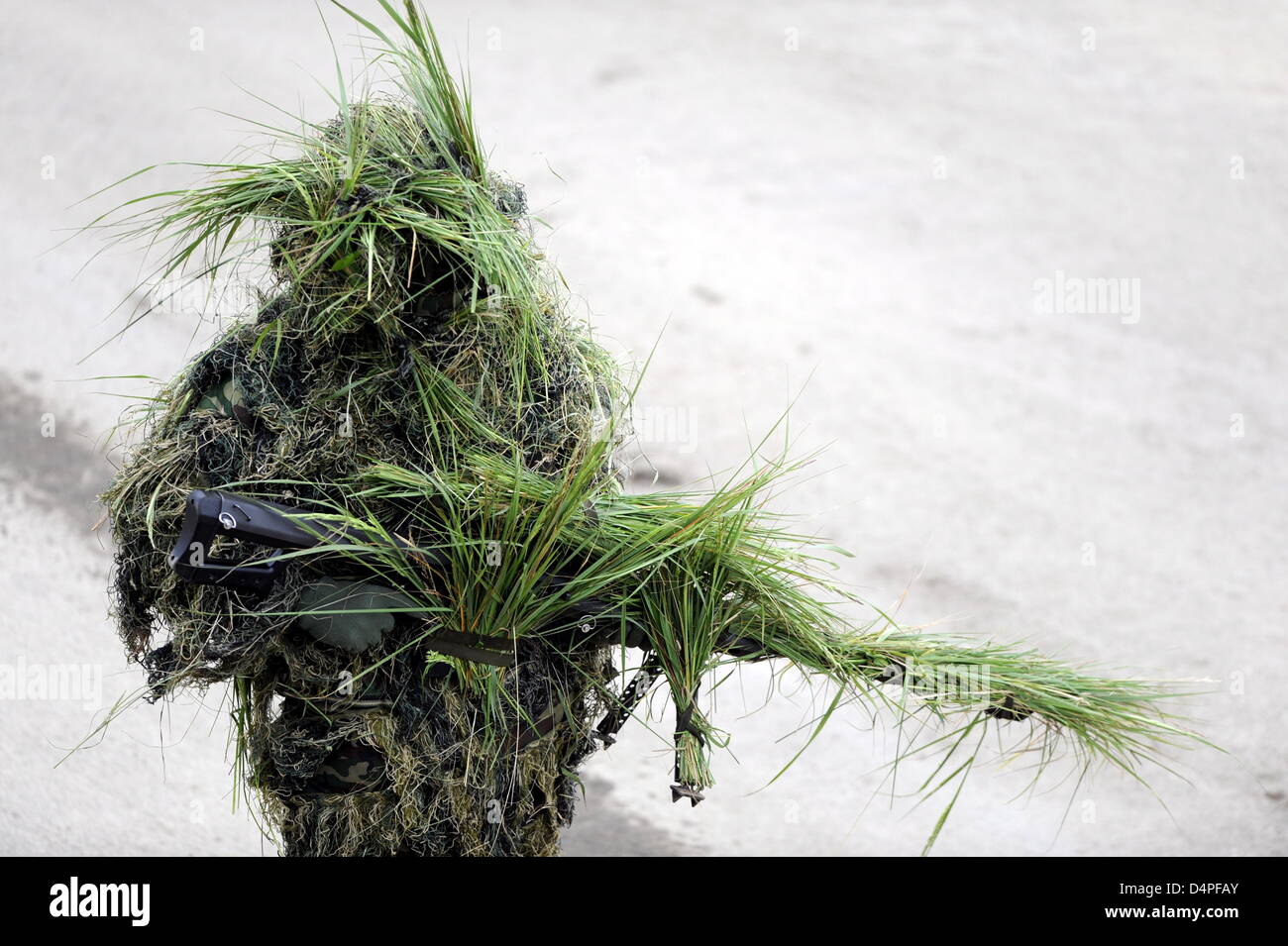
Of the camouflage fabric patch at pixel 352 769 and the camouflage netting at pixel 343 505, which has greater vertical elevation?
the camouflage netting at pixel 343 505

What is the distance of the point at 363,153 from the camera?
1125 millimetres

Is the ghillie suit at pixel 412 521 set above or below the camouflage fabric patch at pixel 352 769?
above

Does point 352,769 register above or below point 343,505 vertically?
below

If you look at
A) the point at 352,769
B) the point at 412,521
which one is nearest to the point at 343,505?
the point at 412,521

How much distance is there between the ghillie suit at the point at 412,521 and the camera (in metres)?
1.15

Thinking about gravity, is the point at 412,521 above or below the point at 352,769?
above

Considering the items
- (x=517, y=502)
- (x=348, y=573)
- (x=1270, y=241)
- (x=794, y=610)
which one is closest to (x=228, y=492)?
(x=348, y=573)

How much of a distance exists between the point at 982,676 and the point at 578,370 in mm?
537

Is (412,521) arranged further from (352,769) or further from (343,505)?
(352,769)

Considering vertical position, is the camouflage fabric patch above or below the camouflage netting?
below

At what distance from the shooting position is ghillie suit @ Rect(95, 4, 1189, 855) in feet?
3.78

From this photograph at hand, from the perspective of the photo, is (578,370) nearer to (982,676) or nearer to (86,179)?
(982,676)

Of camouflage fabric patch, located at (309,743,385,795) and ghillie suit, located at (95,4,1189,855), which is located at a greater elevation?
ghillie suit, located at (95,4,1189,855)

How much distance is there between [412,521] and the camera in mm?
1195
